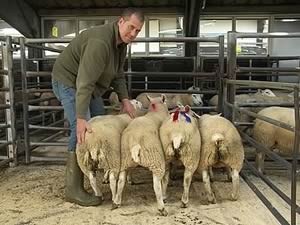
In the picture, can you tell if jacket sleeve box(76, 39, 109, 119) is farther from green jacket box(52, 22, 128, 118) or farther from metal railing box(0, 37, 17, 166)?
metal railing box(0, 37, 17, 166)

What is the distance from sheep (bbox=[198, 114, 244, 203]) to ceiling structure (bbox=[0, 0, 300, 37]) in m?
6.70

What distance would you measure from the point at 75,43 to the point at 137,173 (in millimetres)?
1673

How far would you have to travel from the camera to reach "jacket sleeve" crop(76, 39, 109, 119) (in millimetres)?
2766

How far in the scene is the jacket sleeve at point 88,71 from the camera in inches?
109

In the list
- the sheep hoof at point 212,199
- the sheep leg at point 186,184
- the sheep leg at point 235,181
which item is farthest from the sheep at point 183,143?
the sheep leg at point 235,181

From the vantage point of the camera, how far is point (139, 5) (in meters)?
9.94

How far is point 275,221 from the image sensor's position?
2729 mm

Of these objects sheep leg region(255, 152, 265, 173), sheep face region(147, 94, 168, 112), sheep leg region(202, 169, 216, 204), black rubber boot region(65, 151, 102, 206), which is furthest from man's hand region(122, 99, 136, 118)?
sheep leg region(255, 152, 265, 173)

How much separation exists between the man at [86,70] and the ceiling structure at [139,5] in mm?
6688

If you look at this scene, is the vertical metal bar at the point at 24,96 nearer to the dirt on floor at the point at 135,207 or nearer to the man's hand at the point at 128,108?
the dirt on floor at the point at 135,207

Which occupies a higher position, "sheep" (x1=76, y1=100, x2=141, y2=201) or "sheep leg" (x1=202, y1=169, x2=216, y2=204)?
"sheep" (x1=76, y1=100, x2=141, y2=201)

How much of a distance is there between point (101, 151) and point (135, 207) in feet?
1.84

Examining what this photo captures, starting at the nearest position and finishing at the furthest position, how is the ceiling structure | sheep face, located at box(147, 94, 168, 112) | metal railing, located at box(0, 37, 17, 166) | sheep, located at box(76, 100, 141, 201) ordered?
sheep, located at box(76, 100, 141, 201) < sheep face, located at box(147, 94, 168, 112) < metal railing, located at box(0, 37, 17, 166) < the ceiling structure

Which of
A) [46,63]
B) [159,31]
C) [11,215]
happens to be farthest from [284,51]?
[11,215]
